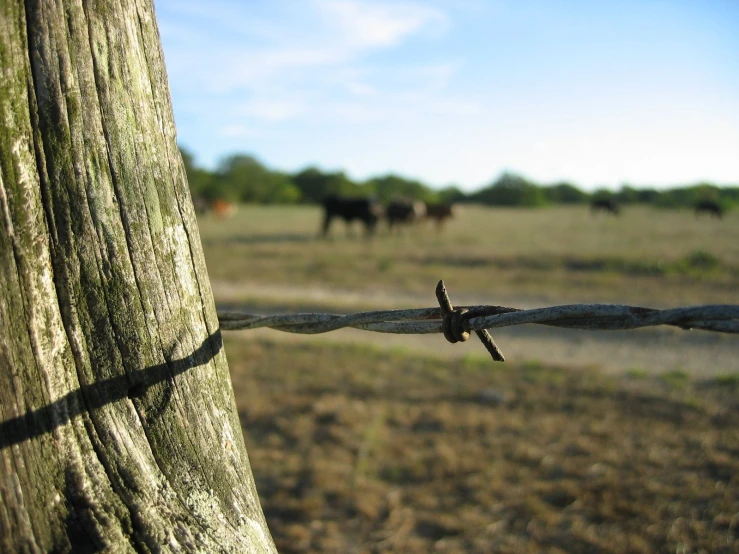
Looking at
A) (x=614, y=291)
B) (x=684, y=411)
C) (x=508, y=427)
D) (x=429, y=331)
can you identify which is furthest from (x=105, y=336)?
(x=614, y=291)

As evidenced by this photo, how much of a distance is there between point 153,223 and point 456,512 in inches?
112

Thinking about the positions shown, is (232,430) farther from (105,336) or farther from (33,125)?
(33,125)

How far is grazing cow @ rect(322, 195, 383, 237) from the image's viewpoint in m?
22.2

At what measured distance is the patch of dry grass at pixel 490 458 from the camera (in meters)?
3.02

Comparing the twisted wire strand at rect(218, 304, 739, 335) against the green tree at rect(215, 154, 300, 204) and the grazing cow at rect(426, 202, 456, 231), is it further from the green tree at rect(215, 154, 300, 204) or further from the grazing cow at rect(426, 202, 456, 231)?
the green tree at rect(215, 154, 300, 204)

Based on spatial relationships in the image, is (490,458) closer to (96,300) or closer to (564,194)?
(96,300)

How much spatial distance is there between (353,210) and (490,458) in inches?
746

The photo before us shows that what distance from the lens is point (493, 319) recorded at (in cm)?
101

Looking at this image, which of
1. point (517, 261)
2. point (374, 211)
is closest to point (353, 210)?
point (374, 211)

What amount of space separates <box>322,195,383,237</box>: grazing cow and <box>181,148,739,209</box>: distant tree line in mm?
18068

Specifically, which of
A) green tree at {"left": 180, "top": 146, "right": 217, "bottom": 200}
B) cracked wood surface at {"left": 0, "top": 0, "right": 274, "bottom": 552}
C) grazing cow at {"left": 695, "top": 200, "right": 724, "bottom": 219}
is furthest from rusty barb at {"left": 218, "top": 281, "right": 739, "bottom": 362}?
green tree at {"left": 180, "top": 146, "right": 217, "bottom": 200}

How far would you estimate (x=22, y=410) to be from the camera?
0.82 metres

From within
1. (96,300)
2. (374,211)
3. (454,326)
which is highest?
(374,211)

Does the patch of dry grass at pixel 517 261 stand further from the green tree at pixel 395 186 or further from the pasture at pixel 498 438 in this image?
the green tree at pixel 395 186
